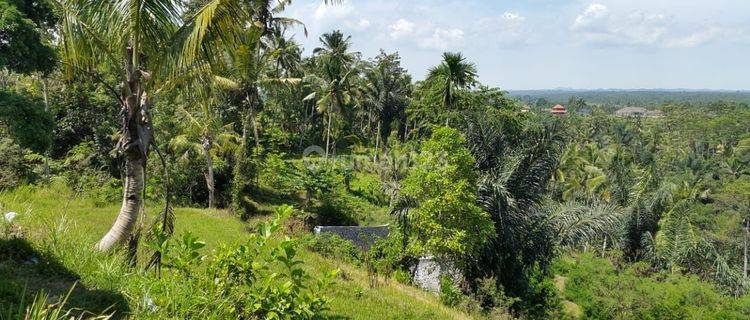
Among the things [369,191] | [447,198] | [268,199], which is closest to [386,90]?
[369,191]

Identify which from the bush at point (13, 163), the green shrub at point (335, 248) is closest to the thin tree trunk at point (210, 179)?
the green shrub at point (335, 248)

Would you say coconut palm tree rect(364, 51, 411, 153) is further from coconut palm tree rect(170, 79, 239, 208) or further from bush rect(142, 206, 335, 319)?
bush rect(142, 206, 335, 319)

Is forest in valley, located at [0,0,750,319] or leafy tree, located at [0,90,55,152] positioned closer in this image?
forest in valley, located at [0,0,750,319]

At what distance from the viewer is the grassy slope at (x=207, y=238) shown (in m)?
6.12

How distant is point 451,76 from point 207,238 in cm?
979

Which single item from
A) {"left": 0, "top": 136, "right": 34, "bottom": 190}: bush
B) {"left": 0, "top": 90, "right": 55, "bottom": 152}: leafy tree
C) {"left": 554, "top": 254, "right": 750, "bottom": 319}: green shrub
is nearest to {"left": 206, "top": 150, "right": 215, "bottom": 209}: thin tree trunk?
{"left": 0, "top": 136, "right": 34, "bottom": 190}: bush

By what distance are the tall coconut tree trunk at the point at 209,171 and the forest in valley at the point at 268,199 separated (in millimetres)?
191

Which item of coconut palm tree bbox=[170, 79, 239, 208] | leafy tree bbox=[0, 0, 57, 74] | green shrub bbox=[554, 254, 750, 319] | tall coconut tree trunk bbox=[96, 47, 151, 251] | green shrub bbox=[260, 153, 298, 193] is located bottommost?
green shrub bbox=[554, 254, 750, 319]

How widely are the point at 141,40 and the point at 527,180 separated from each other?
480 inches

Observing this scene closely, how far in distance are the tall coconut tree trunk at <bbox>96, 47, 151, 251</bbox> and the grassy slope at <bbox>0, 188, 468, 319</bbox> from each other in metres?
0.39

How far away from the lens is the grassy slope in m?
6.12

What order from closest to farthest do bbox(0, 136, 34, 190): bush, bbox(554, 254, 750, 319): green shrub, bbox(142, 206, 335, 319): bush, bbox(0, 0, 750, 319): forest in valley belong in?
bbox(142, 206, 335, 319): bush < bbox(0, 0, 750, 319): forest in valley < bbox(0, 136, 34, 190): bush < bbox(554, 254, 750, 319): green shrub

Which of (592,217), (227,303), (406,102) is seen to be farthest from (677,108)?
(227,303)

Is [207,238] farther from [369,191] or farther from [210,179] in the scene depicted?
[369,191]
